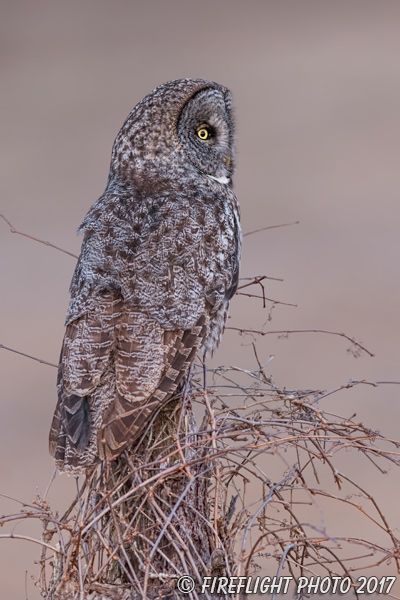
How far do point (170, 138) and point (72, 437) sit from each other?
57.7 inches

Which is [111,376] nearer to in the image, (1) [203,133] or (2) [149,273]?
(2) [149,273]

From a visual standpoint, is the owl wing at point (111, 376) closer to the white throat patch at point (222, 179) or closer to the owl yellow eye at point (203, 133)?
the white throat patch at point (222, 179)

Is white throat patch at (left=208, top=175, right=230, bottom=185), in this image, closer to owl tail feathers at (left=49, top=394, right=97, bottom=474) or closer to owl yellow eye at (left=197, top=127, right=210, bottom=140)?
owl yellow eye at (left=197, top=127, right=210, bottom=140)

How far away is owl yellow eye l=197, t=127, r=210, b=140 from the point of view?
3.60 meters

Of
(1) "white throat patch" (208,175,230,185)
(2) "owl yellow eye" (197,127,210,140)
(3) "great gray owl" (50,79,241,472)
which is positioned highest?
(2) "owl yellow eye" (197,127,210,140)

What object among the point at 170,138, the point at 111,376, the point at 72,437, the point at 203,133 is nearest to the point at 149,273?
the point at 111,376

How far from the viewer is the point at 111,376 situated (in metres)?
2.67

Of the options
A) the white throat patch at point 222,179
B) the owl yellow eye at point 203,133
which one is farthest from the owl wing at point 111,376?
the owl yellow eye at point 203,133

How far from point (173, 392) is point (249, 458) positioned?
0.48m

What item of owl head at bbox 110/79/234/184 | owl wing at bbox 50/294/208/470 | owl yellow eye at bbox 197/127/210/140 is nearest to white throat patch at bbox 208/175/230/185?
owl head at bbox 110/79/234/184

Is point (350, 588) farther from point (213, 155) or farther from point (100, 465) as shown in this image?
point (213, 155)

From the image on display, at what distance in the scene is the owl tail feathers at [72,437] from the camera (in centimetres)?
247

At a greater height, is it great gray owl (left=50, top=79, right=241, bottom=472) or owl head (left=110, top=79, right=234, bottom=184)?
owl head (left=110, top=79, right=234, bottom=184)

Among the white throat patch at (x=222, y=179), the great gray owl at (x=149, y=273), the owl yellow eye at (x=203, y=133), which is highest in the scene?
the owl yellow eye at (x=203, y=133)
